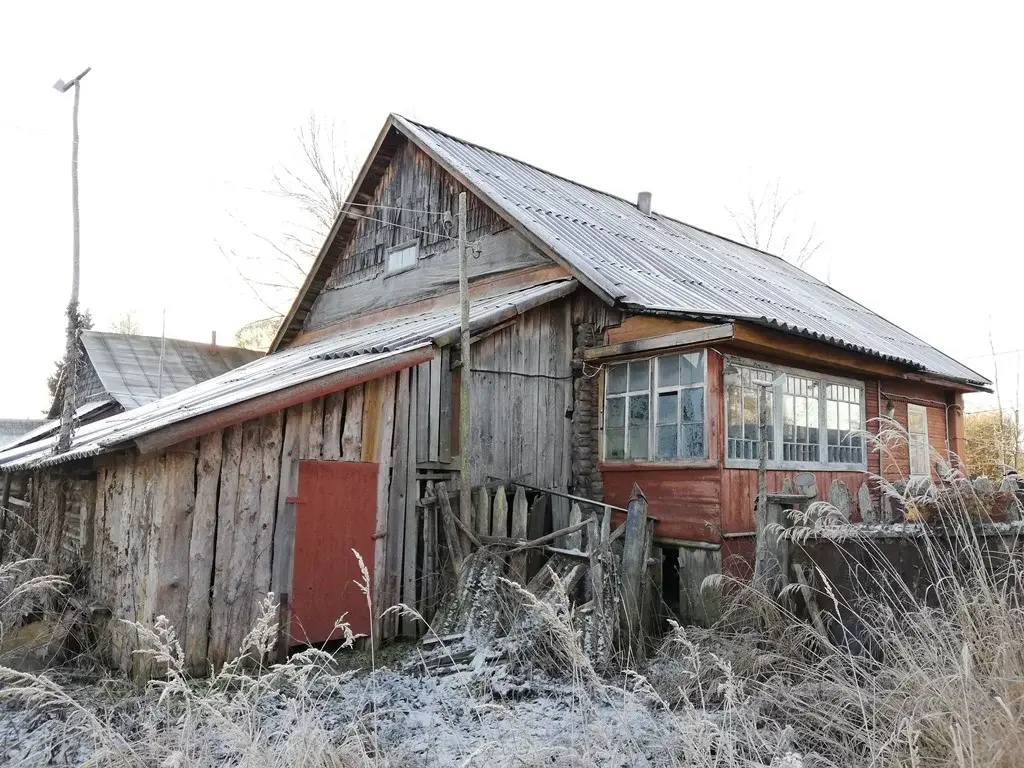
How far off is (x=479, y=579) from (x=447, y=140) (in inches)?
341

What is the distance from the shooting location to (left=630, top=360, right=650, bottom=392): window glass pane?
9.14 meters

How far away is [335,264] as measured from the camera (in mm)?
14445

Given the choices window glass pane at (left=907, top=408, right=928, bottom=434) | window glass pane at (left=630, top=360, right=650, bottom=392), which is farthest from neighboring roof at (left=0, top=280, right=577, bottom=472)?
window glass pane at (left=907, top=408, right=928, bottom=434)

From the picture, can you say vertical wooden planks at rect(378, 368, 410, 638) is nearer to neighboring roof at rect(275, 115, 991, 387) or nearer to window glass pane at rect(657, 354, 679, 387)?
neighboring roof at rect(275, 115, 991, 387)

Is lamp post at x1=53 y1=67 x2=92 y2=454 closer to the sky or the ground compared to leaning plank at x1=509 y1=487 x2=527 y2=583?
closer to the sky

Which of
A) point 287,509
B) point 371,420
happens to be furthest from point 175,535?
point 371,420

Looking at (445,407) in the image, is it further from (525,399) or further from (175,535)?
(175,535)

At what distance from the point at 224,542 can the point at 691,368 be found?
17.7ft

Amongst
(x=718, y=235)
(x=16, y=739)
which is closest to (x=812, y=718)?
(x=16, y=739)

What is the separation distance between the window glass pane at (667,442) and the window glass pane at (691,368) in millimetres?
589

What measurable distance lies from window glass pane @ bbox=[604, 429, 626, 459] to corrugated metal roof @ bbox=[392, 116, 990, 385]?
1.88m

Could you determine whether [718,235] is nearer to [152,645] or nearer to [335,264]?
[335,264]

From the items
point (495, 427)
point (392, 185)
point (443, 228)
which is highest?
point (392, 185)

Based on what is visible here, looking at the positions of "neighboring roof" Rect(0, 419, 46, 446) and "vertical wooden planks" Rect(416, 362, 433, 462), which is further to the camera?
"neighboring roof" Rect(0, 419, 46, 446)
